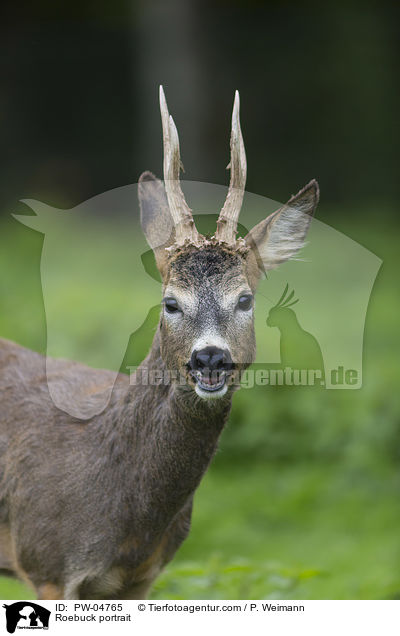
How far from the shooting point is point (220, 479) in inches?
310

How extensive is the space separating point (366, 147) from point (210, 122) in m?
3.06

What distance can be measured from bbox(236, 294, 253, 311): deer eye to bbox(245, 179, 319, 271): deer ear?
27 cm

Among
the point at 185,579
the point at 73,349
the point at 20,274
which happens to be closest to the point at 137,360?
the point at 73,349

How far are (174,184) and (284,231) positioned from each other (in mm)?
566

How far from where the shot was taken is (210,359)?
134 inches

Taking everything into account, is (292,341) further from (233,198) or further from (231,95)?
(231,95)

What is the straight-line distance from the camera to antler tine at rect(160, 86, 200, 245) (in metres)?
3.48

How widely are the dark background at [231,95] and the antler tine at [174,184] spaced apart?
1078 centimetres

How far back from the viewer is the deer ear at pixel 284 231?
3.79 metres

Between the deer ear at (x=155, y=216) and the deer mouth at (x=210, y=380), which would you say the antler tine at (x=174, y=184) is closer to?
the deer ear at (x=155, y=216)
